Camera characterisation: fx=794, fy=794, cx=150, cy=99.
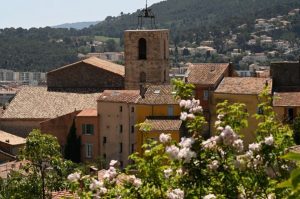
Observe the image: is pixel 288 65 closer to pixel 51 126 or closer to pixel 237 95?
pixel 237 95

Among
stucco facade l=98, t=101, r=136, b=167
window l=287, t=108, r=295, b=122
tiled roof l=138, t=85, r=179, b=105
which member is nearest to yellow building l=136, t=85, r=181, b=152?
tiled roof l=138, t=85, r=179, b=105

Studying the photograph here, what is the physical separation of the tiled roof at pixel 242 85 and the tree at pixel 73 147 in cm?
963

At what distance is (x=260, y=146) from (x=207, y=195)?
1026 millimetres

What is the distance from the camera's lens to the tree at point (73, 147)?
46.0 metres

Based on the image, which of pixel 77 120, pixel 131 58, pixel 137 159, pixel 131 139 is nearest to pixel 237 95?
pixel 131 139

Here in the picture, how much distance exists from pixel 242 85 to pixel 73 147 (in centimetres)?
1131

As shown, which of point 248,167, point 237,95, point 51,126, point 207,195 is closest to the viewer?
point 207,195

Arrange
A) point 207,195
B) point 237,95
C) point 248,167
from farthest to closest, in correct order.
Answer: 1. point 237,95
2. point 248,167
3. point 207,195

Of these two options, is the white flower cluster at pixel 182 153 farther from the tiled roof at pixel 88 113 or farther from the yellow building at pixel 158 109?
the tiled roof at pixel 88 113

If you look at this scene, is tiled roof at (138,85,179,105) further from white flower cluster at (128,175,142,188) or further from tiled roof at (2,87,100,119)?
white flower cluster at (128,175,142,188)

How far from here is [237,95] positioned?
39969 mm

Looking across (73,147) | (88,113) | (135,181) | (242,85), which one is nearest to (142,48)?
(88,113)

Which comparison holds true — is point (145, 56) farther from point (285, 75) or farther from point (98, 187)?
point (98, 187)

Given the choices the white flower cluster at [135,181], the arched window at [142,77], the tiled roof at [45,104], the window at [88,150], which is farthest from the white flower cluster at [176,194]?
the arched window at [142,77]
